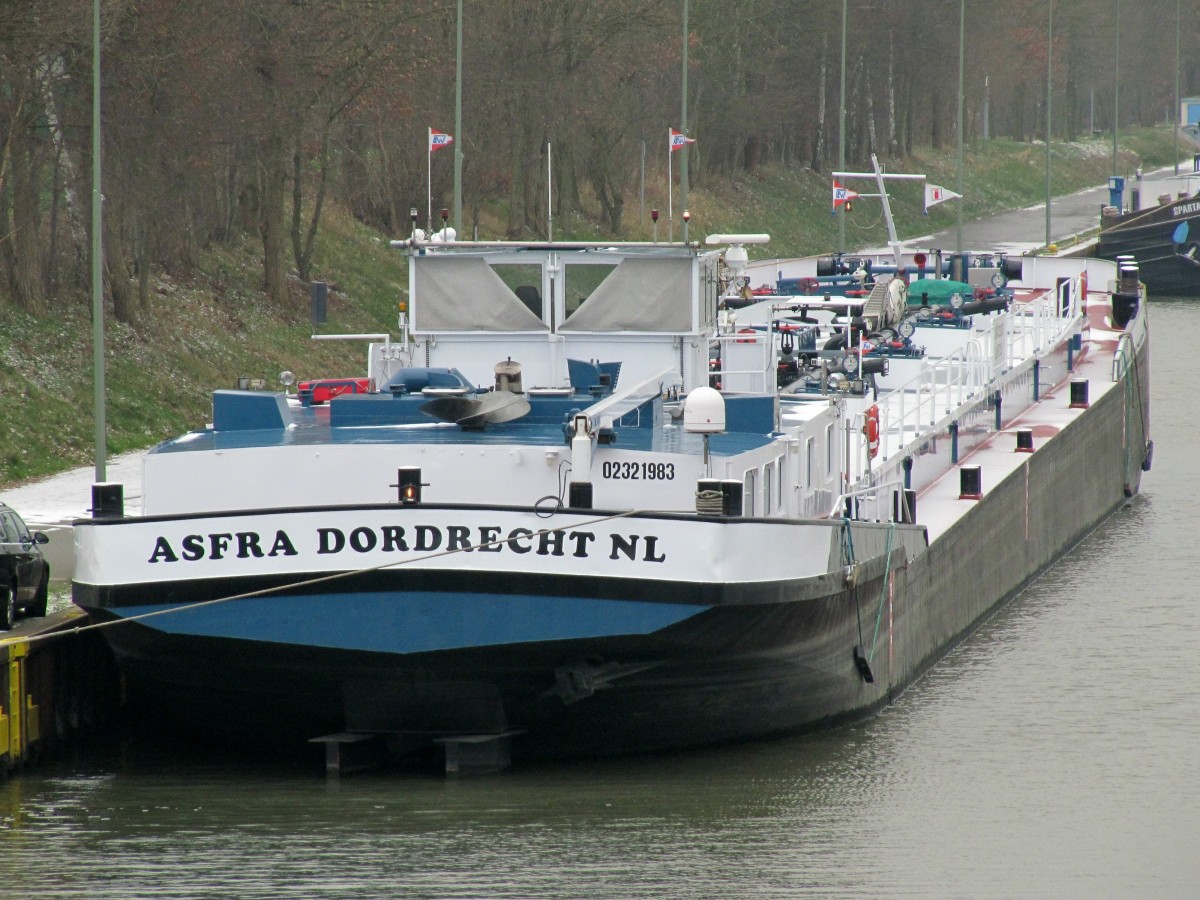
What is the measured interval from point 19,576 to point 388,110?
27.4m

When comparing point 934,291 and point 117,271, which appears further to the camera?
point 117,271

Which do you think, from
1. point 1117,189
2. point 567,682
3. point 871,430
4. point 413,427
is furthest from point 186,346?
point 1117,189

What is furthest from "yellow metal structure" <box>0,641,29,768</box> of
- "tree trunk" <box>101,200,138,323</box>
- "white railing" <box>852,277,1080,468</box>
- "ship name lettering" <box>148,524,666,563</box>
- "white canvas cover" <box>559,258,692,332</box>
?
"tree trunk" <box>101,200,138,323</box>

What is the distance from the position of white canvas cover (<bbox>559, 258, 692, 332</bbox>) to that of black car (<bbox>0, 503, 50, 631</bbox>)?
5.45 m

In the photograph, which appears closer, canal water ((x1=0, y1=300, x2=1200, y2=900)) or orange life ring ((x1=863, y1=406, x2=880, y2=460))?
canal water ((x1=0, y1=300, x2=1200, y2=900))

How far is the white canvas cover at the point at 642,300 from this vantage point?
19.5m

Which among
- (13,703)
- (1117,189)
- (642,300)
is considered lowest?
(13,703)

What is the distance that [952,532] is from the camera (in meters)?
22.8

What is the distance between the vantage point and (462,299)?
1997 cm

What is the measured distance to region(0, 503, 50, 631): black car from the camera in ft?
55.8

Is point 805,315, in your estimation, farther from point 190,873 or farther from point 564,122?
point 564,122

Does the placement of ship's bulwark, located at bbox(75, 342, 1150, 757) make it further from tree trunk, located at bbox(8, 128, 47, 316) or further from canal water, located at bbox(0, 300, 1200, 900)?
tree trunk, located at bbox(8, 128, 47, 316)

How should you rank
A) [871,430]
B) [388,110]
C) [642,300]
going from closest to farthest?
[642,300]
[871,430]
[388,110]

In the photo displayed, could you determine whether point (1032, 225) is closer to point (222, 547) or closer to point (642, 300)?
point (642, 300)
